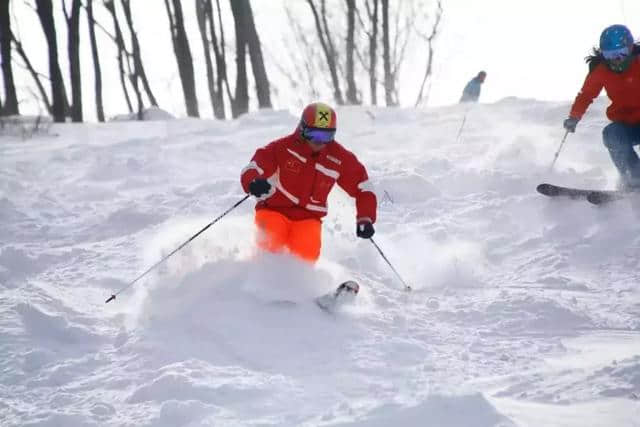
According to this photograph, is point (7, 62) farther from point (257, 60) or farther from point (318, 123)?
point (318, 123)

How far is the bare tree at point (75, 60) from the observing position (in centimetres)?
1491

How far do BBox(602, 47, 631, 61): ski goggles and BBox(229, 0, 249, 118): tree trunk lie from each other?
9.92m

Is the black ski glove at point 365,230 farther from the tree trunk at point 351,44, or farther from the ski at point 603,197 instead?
the tree trunk at point 351,44

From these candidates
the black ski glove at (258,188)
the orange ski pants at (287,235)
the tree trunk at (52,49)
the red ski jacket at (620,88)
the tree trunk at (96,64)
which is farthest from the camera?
the tree trunk at (96,64)

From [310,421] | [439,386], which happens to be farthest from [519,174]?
[310,421]

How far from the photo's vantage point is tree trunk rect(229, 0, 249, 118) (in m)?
14.5

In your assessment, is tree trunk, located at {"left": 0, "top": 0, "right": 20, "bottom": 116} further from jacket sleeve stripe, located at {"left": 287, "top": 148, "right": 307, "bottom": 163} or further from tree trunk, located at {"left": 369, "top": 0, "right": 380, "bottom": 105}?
jacket sleeve stripe, located at {"left": 287, "top": 148, "right": 307, "bottom": 163}

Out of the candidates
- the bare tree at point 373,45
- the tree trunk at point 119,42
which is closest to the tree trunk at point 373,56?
the bare tree at point 373,45

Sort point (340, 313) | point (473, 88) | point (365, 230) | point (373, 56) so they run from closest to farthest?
point (340, 313) → point (365, 230) → point (473, 88) → point (373, 56)

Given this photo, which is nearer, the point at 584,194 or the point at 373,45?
the point at 584,194

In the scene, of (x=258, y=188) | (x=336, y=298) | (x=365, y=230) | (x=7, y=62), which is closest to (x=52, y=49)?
(x=7, y=62)

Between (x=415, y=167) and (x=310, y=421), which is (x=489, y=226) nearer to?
(x=415, y=167)

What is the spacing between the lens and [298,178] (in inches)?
200

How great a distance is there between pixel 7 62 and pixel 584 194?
14.0 meters
